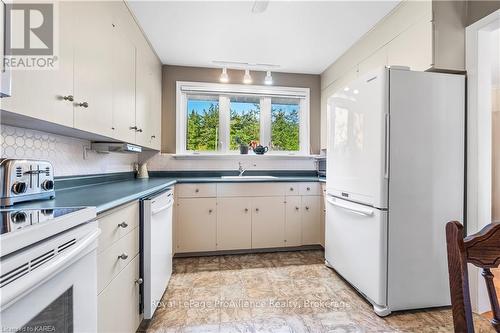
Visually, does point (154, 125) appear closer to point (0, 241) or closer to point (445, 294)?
point (0, 241)

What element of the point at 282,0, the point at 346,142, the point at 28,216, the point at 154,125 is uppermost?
the point at 282,0

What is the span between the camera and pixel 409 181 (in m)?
1.69

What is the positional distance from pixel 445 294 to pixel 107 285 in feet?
7.03

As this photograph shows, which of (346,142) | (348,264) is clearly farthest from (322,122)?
(348,264)

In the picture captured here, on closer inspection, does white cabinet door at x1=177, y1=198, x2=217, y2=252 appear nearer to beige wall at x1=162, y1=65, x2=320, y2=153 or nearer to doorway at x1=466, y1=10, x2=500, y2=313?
beige wall at x1=162, y1=65, x2=320, y2=153

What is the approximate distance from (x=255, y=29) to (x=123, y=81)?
4.20 feet

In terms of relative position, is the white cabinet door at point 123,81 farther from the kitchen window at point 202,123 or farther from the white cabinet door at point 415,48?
the white cabinet door at point 415,48

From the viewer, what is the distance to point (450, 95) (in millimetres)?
1737

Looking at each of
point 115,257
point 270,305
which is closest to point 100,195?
point 115,257

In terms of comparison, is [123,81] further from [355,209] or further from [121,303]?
[355,209]

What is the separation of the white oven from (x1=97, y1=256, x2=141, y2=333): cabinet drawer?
260 mm

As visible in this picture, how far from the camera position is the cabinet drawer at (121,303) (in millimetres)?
1061

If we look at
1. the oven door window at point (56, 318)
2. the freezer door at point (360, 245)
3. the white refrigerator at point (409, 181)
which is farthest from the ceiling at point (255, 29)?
the oven door window at point (56, 318)

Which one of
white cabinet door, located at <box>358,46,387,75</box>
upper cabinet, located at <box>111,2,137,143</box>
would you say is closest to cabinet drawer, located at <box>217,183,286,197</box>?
upper cabinet, located at <box>111,2,137,143</box>
